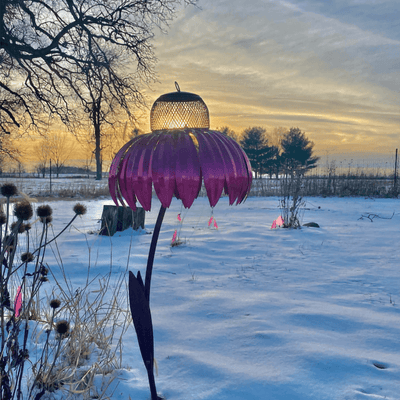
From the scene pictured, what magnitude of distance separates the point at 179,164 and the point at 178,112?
0.94 feet

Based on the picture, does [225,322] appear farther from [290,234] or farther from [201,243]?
[290,234]

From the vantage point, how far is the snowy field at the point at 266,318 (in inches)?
63.6

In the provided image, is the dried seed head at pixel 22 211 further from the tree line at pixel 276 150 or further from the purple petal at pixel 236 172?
the tree line at pixel 276 150

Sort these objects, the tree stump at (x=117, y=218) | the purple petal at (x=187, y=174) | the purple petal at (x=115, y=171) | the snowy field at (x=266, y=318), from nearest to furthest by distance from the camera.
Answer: the purple petal at (x=187, y=174), the purple petal at (x=115, y=171), the snowy field at (x=266, y=318), the tree stump at (x=117, y=218)

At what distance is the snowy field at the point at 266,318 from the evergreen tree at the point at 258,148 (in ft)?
130

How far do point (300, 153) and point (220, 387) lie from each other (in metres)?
43.8

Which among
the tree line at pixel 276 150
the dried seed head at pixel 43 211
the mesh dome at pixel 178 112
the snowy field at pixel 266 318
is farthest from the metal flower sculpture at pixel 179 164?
the tree line at pixel 276 150

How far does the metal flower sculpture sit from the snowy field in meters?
0.97

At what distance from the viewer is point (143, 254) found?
4.50 m

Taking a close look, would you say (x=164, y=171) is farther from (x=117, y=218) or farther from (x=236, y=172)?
(x=117, y=218)

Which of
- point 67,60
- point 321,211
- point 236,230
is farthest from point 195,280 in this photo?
point 67,60

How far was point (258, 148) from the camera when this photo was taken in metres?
44.2

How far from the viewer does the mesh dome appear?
48.0 inches

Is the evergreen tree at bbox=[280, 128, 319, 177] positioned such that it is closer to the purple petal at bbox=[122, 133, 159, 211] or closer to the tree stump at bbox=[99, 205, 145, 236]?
the tree stump at bbox=[99, 205, 145, 236]
